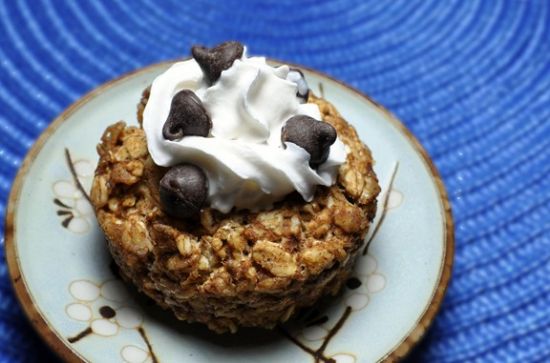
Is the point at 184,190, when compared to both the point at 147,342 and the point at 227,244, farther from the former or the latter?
the point at 147,342

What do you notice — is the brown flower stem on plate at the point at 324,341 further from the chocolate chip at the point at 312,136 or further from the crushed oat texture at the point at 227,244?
the chocolate chip at the point at 312,136

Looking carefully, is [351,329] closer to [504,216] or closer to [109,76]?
[504,216]

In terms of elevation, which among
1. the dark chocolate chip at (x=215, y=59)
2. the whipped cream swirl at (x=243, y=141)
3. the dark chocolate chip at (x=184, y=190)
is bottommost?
the dark chocolate chip at (x=184, y=190)

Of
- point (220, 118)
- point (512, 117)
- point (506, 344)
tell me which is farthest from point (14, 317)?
point (512, 117)

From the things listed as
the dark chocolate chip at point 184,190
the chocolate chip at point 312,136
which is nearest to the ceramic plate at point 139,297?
the dark chocolate chip at point 184,190

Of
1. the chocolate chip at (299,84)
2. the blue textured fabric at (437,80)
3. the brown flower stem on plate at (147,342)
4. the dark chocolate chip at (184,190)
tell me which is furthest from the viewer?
the blue textured fabric at (437,80)

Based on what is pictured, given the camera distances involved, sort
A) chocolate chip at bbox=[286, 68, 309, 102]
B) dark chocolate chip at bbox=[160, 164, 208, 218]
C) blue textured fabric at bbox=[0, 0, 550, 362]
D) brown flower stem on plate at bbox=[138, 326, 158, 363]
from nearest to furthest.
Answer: dark chocolate chip at bbox=[160, 164, 208, 218] → brown flower stem on plate at bbox=[138, 326, 158, 363] → chocolate chip at bbox=[286, 68, 309, 102] → blue textured fabric at bbox=[0, 0, 550, 362]

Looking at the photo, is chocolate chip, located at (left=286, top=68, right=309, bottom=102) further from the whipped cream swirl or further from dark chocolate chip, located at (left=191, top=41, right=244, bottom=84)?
dark chocolate chip, located at (left=191, top=41, right=244, bottom=84)

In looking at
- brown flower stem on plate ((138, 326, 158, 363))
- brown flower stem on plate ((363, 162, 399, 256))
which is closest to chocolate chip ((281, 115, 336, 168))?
brown flower stem on plate ((363, 162, 399, 256))
